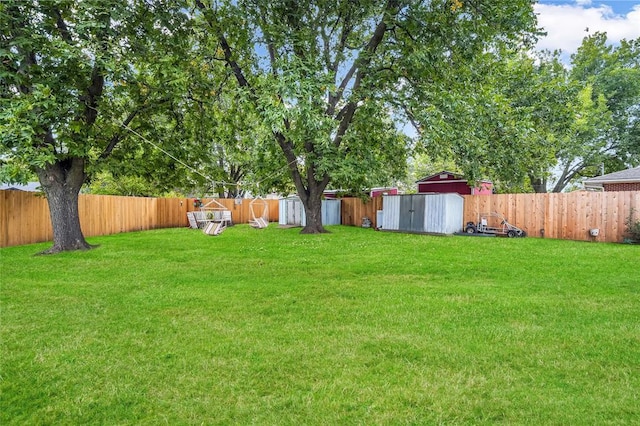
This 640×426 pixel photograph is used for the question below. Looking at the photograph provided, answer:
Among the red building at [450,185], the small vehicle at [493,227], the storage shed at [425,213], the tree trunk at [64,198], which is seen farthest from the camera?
the red building at [450,185]

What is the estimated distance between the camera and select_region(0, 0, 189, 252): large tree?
7.07 m

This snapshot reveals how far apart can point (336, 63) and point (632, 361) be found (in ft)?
38.9

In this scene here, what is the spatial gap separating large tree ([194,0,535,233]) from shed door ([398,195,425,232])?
2177 mm

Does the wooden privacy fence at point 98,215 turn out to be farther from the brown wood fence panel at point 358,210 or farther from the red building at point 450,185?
the red building at point 450,185

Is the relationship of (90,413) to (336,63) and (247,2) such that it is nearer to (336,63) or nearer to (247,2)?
(247,2)

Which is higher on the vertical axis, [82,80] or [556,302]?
[82,80]

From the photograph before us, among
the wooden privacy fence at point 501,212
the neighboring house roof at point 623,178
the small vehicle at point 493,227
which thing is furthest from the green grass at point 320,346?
the neighboring house roof at point 623,178

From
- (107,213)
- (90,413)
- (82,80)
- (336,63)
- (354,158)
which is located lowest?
(90,413)

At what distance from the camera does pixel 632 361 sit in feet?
9.41

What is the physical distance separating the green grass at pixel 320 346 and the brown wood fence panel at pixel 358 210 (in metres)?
10.9

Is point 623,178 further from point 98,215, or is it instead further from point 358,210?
point 98,215

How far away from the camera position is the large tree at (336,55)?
9.47 meters

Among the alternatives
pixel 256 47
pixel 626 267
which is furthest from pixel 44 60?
pixel 626 267

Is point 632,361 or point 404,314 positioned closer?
point 632,361
